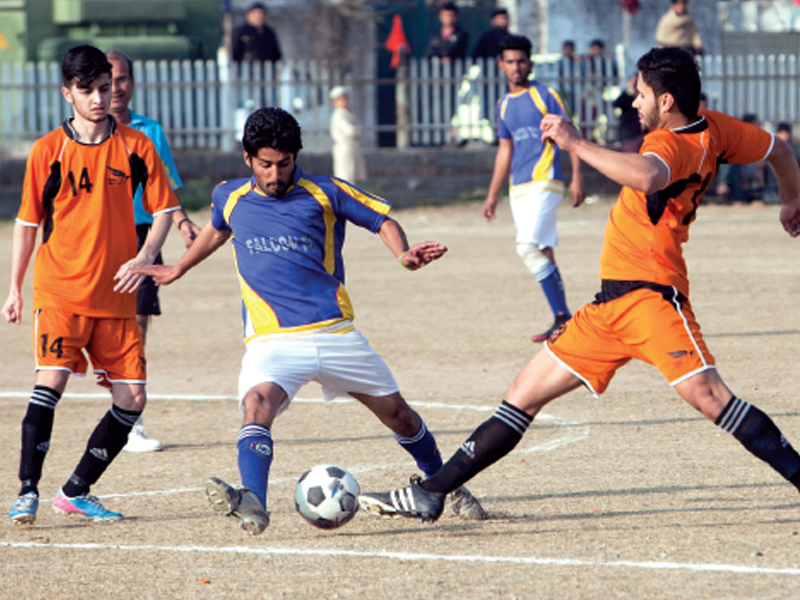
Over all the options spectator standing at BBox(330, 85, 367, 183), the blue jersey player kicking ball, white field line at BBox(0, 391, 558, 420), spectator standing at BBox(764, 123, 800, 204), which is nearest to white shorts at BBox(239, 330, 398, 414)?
the blue jersey player kicking ball

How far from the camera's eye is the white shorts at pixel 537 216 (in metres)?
10.4

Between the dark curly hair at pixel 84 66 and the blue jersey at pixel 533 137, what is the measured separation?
5465 millimetres

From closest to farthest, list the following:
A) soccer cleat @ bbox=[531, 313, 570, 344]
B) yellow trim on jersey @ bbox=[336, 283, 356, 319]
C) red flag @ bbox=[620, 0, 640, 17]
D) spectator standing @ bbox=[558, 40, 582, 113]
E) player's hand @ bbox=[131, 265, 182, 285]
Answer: yellow trim on jersey @ bbox=[336, 283, 356, 319]
player's hand @ bbox=[131, 265, 182, 285]
soccer cleat @ bbox=[531, 313, 570, 344]
spectator standing @ bbox=[558, 40, 582, 113]
red flag @ bbox=[620, 0, 640, 17]

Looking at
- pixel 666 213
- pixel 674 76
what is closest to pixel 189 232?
pixel 666 213

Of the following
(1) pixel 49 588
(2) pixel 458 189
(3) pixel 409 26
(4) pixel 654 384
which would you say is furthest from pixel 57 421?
(3) pixel 409 26

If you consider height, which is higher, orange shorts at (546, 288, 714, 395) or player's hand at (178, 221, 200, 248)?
player's hand at (178, 221, 200, 248)

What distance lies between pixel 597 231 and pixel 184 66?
8.44m

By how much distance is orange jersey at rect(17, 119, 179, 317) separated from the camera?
5.64 m

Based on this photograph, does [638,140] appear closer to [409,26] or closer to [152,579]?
[409,26]

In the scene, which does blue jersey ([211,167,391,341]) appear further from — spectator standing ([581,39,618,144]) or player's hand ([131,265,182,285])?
spectator standing ([581,39,618,144])

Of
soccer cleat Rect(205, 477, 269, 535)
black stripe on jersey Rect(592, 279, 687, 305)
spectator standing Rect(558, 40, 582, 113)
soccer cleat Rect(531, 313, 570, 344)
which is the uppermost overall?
spectator standing Rect(558, 40, 582, 113)

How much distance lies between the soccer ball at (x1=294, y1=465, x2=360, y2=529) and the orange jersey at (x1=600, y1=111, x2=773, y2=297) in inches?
54.7

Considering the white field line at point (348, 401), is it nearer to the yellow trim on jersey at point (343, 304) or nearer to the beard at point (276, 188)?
the yellow trim on jersey at point (343, 304)

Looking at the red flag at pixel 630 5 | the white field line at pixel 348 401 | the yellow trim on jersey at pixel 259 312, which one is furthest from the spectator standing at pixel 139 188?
the red flag at pixel 630 5
